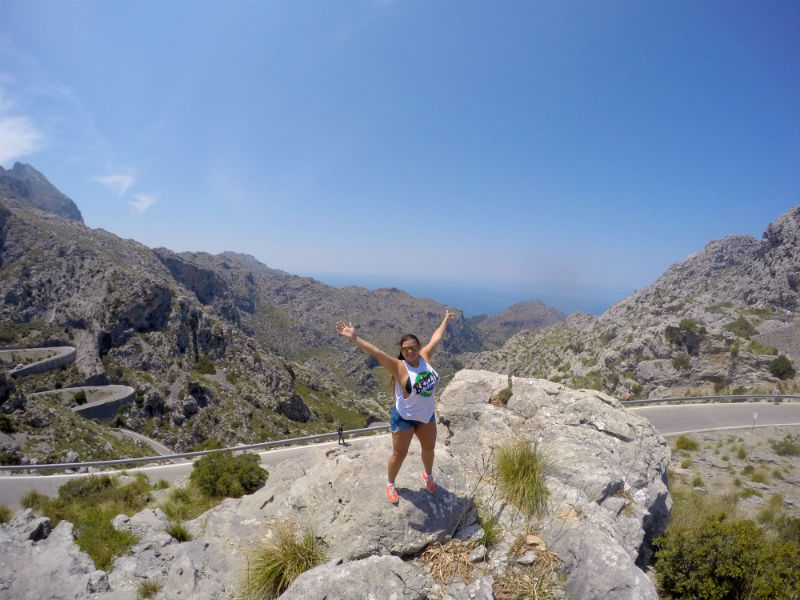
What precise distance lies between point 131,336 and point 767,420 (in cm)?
9673

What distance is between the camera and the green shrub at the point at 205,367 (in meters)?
75.1

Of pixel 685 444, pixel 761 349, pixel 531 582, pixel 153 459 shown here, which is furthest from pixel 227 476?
pixel 761 349

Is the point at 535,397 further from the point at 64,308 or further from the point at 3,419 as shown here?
the point at 64,308

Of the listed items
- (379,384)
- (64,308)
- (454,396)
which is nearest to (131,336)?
(64,308)

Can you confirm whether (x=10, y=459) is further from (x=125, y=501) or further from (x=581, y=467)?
(x=581, y=467)

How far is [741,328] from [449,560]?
138 feet

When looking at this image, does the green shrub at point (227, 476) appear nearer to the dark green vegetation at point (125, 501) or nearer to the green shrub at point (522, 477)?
the dark green vegetation at point (125, 501)

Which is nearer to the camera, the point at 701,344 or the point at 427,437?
the point at 427,437

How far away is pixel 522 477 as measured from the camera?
558cm

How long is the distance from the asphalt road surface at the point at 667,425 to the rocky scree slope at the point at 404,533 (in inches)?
310

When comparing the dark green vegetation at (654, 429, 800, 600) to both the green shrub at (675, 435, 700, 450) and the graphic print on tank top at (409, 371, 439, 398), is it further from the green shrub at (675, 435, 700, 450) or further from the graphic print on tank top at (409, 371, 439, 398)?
the graphic print on tank top at (409, 371, 439, 398)

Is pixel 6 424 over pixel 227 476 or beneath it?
beneath

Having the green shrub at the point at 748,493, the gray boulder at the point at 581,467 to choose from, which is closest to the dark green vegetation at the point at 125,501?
the gray boulder at the point at 581,467

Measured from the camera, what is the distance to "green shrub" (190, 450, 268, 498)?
8.82m
